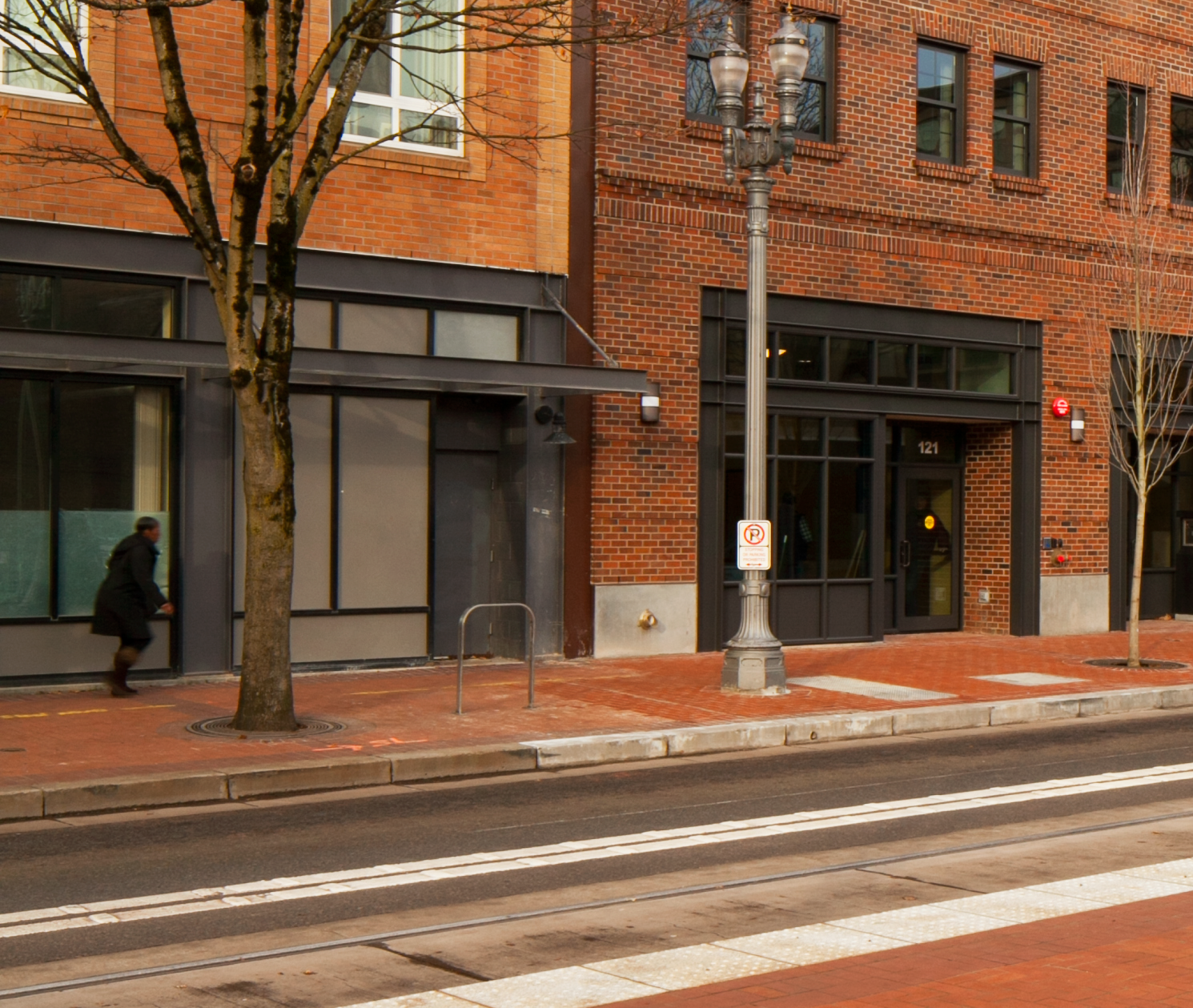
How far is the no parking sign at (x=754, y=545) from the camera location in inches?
567

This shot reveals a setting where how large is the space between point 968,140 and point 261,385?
12073 millimetres

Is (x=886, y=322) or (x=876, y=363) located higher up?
(x=886, y=322)

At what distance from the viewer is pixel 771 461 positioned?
18.6 meters

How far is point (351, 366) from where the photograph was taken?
47.0ft

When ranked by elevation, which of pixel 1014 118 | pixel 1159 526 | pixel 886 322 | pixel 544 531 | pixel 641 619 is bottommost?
pixel 641 619

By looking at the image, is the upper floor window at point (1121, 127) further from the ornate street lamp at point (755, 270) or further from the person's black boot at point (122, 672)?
the person's black boot at point (122, 672)

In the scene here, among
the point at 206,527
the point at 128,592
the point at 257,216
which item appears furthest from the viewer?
the point at 206,527

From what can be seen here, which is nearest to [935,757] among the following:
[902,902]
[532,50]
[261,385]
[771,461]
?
[902,902]

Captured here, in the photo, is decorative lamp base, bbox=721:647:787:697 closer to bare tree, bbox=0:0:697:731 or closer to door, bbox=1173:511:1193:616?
bare tree, bbox=0:0:697:731

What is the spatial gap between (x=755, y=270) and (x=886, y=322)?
Result: 5463mm

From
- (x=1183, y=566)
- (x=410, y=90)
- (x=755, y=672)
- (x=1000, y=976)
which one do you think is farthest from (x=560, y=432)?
(x=1183, y=566)

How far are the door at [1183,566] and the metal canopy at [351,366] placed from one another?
10922 mm

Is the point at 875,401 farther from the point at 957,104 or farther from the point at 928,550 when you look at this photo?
the point at 957,104

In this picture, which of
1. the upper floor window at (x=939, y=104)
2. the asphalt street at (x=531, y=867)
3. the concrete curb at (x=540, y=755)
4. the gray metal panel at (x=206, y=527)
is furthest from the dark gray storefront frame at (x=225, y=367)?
the upper floor window at (x=939, y=104)
